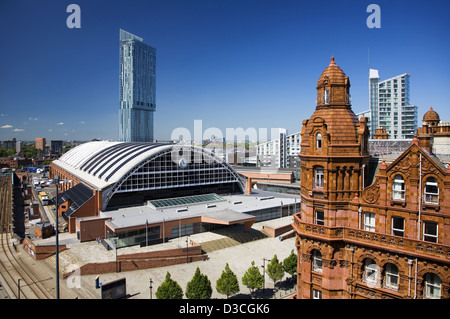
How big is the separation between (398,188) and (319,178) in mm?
4564

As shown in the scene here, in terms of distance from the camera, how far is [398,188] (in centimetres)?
1852

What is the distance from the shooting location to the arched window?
55.1 ft

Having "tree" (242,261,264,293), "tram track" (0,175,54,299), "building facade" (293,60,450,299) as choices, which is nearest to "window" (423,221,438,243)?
"building facade" (293,60,450,299)

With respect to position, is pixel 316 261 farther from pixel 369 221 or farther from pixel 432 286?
pixel 432 286

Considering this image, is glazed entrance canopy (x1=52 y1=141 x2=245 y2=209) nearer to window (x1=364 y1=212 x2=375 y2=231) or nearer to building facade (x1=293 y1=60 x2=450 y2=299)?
building facade (x1=293 y1=60 x2=450 y2=299)

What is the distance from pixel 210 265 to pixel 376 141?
25413 millimetres

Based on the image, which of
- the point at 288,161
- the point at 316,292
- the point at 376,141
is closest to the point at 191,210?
the point at 376,141

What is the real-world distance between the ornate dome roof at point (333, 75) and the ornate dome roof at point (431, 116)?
21249 mm

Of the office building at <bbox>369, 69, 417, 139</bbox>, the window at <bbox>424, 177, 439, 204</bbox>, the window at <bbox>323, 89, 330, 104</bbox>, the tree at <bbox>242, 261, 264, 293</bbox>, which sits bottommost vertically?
the tree at <bbox>242, 261, 264, 293</bbox>

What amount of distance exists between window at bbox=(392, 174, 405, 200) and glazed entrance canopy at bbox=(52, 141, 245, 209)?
42333 mm

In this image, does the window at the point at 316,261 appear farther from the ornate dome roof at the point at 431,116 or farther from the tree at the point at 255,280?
the ornate dome roof at the point at 431,116

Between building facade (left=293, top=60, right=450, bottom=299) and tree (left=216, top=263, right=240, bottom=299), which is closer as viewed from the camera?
building facade (left=293, top=60, right=450, bottom=299)
